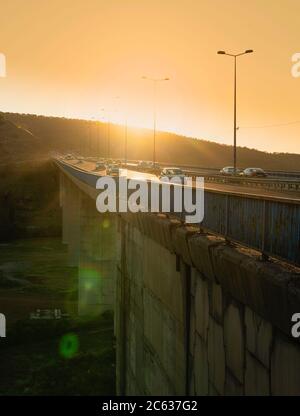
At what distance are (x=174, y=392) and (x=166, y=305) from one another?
1.92 metres

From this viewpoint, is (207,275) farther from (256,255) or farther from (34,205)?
(34,205)

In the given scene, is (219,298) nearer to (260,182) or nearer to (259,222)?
(259,222)

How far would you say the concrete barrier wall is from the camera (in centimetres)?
690

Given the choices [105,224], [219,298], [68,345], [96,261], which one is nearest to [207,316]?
[219,298]

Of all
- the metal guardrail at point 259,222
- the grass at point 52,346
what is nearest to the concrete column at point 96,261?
the grass at point 52,346

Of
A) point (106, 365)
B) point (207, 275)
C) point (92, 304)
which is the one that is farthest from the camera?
point (92, 304)

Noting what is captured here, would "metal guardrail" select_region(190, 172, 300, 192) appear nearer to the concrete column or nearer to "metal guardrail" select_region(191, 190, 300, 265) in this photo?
the concrete column

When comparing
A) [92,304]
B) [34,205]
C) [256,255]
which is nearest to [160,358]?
[256,255]

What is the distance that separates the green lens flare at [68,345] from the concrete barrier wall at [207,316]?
19.5 metres

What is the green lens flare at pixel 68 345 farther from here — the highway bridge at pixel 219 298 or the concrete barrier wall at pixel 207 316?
the concrete barrier wall at pixel 207 316

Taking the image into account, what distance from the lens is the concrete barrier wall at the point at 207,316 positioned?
272 inches

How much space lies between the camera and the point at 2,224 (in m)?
96.7

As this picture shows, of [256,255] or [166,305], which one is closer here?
[256,255]

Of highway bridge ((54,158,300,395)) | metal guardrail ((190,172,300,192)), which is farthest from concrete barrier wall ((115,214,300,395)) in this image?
metal guardrail ((190,172,300,192))
